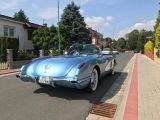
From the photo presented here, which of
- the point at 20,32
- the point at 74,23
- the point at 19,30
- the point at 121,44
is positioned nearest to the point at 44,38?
the point at 20,32

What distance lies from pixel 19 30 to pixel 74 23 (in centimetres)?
1394

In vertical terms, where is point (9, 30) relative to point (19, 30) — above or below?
below

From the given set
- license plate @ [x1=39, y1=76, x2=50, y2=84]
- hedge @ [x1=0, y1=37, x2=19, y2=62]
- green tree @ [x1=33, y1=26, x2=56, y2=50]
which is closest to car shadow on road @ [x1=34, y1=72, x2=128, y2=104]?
license plate @ [x1=39, y1=76, x2=50, y2=84]

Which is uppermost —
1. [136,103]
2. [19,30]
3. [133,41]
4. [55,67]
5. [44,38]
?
[133,41]

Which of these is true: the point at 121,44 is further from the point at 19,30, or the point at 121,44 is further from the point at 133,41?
the point at 19,30

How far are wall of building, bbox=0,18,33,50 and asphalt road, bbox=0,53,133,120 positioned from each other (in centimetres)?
1590

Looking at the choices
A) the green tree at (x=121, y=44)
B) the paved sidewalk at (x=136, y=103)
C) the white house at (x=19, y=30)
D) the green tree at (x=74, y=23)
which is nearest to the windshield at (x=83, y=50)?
the paved sidewalk at (x=136, y=103)

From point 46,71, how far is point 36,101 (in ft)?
2.65

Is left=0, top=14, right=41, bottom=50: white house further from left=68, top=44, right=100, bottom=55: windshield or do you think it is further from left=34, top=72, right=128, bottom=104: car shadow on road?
left=34, top=72, right=128, bottom=104: car shadow on road

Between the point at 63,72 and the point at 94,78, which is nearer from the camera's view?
the point at 63,72

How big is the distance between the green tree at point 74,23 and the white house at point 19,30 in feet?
34.0

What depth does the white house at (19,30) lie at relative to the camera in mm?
22797

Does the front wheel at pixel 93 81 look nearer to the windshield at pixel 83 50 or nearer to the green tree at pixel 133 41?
the windshield at pixel 83 50

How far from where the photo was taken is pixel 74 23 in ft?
125
